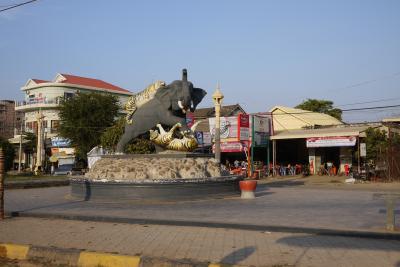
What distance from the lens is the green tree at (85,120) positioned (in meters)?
46.4

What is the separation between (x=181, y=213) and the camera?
1218 centimetres

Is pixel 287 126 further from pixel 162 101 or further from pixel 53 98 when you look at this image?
pixel 53 98

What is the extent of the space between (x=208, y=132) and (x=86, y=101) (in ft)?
48.5

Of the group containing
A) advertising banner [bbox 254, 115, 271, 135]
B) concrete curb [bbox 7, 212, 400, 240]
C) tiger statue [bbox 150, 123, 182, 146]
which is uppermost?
advertising banner [bbox 254, 115, 271, 135]

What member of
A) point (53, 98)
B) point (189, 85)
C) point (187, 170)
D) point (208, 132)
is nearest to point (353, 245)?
point (187, 170)

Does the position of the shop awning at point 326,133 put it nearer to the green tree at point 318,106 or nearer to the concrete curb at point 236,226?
the green tree at point 318,106

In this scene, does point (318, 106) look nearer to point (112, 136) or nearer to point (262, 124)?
point (262, 124)

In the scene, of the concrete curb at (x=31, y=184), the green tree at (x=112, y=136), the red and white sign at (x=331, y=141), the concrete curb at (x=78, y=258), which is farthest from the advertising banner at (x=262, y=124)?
the concrete curb at (x=78, y=258)

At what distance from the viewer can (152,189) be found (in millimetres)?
14859

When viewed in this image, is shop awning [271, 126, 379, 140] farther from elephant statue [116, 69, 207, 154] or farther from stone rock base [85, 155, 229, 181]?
stone rock base [85, 155, 229, 181]

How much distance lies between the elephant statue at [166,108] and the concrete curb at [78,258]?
396 inches

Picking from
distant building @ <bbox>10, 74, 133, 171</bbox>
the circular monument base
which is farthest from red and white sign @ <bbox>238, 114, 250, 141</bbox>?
distant building @ <bbox>10, 74, 133, 171</bbox>

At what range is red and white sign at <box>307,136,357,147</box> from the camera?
32938 millimetres

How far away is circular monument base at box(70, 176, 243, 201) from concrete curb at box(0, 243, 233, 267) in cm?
703
